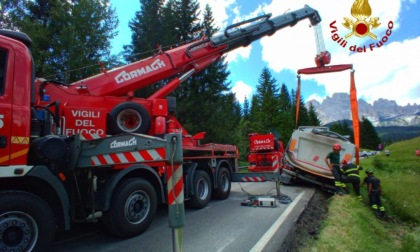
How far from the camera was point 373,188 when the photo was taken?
345 inches

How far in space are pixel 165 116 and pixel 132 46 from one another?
62.9 ft

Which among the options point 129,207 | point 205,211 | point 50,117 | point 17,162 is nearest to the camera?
point 17,162

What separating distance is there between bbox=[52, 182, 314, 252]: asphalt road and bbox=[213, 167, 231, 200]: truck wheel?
1.35 meters

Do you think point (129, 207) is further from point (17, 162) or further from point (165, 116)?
point (165, 116)

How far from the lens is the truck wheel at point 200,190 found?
24.9 feet

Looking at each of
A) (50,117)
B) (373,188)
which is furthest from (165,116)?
(373,188)

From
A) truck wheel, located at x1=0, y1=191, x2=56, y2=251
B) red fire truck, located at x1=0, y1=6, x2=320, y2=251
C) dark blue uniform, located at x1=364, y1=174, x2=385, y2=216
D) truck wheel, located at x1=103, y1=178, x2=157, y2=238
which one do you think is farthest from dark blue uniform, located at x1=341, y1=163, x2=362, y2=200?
truck wheel, located at x1=0, y1=191, x2=56, y2=251

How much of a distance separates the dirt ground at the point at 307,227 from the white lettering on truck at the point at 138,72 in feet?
16.2

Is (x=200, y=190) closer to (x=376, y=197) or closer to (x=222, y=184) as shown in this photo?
(x=222, y=184)

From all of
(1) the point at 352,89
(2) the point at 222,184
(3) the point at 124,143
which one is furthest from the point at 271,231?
(1) the point at 352,89

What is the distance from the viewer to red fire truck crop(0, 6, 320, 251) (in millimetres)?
3750

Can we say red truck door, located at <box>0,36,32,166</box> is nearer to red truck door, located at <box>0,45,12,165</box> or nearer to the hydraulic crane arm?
red truck door, located at <box>0,45,12,165</box>

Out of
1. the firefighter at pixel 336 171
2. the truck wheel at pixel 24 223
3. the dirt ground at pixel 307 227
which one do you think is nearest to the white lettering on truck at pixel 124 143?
the truck wheel at pixel 24 223

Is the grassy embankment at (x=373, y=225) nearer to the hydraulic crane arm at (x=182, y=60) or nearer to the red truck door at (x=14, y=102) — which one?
the red truck door at (x=14, y=102)
